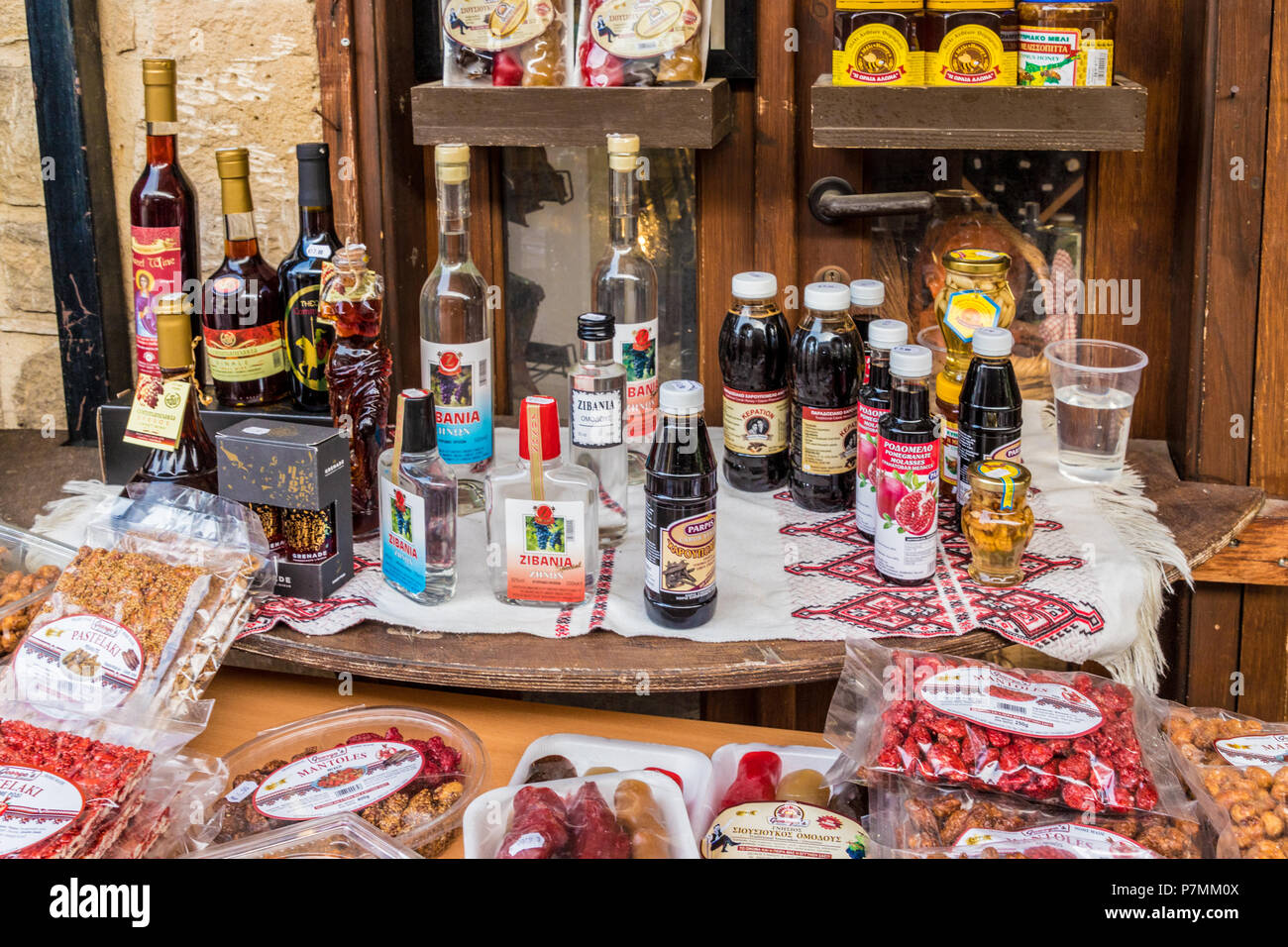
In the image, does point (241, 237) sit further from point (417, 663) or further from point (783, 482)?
point (783, 482)

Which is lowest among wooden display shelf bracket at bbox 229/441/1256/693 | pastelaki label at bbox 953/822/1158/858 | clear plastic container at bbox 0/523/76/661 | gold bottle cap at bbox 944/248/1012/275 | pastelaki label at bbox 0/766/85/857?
pastelaki label at bbox 953/822/1158/858

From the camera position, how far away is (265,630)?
1.41m

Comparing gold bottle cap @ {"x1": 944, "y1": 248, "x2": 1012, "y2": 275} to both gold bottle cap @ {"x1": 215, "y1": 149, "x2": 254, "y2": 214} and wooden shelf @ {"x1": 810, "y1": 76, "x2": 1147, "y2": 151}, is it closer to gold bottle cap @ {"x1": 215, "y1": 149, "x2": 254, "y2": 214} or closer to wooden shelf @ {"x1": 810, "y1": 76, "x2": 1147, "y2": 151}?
wooden shelf @ {"x1": 810, "y1": 76, "x2": 1147, "y2": 151}

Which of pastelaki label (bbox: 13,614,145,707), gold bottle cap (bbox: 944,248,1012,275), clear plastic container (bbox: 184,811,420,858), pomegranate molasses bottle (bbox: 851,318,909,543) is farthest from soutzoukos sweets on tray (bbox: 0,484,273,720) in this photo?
gold bottle cap (bbox: 944,248,1012,275)

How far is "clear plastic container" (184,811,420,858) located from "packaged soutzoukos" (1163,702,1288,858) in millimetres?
756

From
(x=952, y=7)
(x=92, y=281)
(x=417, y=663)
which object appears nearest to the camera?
(x=417, y=663)

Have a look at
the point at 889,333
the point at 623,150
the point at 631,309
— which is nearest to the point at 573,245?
the point at 631,309

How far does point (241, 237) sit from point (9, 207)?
0.55 meters

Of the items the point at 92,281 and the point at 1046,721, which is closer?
the point at 1046,721

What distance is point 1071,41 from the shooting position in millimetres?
1499

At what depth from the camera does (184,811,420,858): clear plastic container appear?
47.0 inches

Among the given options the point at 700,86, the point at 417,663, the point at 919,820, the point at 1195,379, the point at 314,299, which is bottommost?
the point at 919,820

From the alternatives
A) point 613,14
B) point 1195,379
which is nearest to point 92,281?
point 613,14

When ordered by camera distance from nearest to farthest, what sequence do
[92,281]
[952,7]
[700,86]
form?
1. [952,7]
2. [700,86]
3. [92,281]
